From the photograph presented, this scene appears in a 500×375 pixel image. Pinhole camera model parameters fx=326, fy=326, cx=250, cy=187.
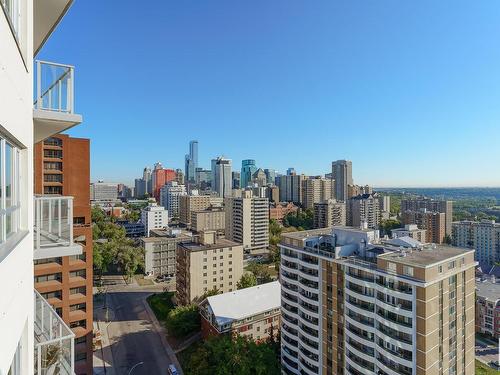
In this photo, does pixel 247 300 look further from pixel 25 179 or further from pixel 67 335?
pixel 25 179

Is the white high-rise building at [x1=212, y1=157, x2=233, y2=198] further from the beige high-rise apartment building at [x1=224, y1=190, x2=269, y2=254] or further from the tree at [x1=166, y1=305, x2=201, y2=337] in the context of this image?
the tree at [x1=166, y1=305, x2=201, y2=337]

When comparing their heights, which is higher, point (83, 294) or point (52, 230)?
point (52, 230)

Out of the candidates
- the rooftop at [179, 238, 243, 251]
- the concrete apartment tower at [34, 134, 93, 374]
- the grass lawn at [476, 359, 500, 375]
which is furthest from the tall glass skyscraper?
the concrete apartment tower at [34, 134, 93, 374]

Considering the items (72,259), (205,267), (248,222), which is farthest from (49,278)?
(248,222)

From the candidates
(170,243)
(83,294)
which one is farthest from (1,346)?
(170,243)

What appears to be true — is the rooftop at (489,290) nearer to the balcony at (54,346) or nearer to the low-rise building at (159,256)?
the low-rise building at (159,256)

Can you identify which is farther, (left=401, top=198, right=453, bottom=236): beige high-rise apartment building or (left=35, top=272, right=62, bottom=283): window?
(left=401, top=198, right=453, bottom=236): beige high-rise apartment building
